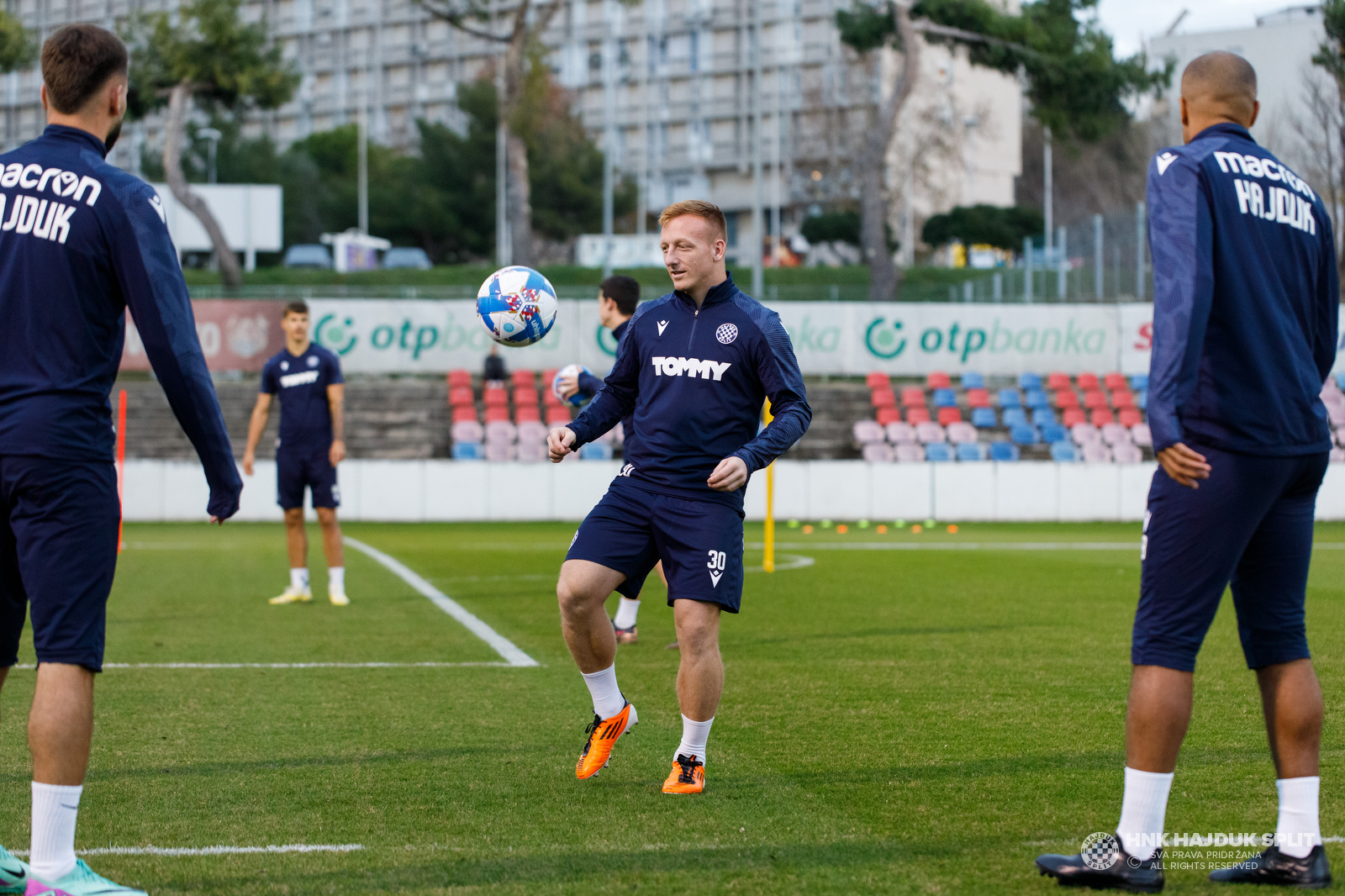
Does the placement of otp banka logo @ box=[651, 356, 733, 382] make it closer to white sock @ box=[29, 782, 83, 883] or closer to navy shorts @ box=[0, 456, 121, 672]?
navy shorts @ box=[0, 456, 121, 672]

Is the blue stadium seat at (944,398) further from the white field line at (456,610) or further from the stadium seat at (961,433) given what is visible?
the white field line at (456,610)

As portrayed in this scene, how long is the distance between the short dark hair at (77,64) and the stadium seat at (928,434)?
2308 centimetres

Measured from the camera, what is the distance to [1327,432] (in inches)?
147

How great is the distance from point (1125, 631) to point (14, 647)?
24.1ft

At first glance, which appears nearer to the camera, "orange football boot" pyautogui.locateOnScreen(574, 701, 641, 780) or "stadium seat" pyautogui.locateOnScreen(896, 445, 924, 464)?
"orange football boot" pyautogui.locateOnScreen(574, 701, 641, 780)

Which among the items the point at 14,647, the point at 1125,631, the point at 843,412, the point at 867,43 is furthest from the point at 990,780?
the point at 867,43

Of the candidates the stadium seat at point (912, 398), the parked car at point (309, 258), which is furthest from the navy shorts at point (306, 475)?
the parked car at point (309, 258)

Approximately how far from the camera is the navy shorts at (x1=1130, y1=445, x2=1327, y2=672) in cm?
355

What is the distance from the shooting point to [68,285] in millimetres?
3498

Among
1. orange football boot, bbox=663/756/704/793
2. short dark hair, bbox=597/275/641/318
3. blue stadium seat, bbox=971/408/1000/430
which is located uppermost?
short dark hair, bbox=597/275/641/318

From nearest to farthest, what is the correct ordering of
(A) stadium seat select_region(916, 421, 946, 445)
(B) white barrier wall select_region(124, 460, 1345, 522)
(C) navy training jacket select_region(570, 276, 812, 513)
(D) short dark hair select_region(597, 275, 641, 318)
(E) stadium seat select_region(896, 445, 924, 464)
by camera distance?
(C) navy training jacket select_region(570, 276, 812, 513) < (D) short dark hair select_region(597, 275, 641, 318) < (B) white barrier wall select_region(124, 460, 1345, 522) < (E) stadium seat select_region(896, 445, 924, 464) < (A) stadium seat select_region(916, 421, 946, 445)

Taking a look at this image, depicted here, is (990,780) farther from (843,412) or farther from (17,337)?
(843,412)

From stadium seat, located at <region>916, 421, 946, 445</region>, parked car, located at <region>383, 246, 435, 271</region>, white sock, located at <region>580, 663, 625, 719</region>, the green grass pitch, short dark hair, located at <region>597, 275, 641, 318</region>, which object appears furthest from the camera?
parked car, located at <region>383, 246, 435, 271</region>

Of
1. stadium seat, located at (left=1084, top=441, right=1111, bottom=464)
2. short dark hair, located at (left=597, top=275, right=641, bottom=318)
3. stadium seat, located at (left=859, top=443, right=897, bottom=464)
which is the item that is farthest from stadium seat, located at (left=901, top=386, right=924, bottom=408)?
short dark hair, located at (left=597, top=275, right=641, bottom=318)
